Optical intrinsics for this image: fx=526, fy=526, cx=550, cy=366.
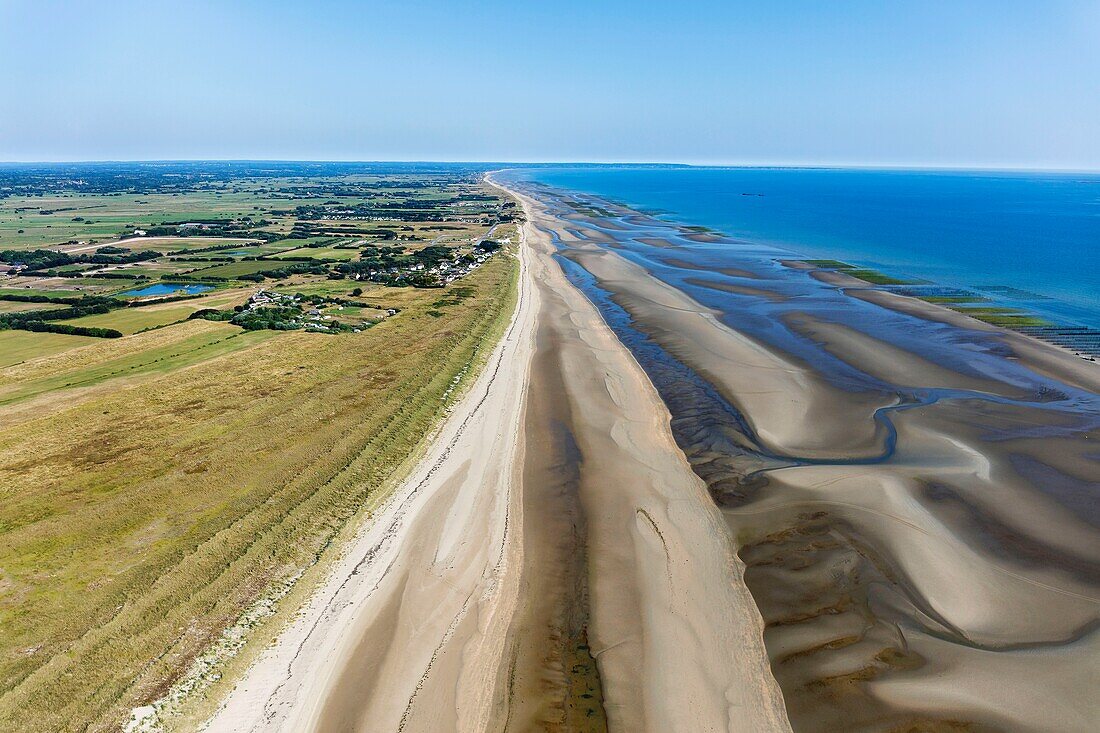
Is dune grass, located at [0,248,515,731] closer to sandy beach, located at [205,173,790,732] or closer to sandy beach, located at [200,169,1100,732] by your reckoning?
sandy beach, located at [200,169,1100,732]

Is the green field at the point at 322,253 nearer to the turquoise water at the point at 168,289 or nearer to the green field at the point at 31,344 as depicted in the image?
the turquoise water at the point at 168,289

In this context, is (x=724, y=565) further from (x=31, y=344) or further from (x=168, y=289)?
(x=168, y=289)

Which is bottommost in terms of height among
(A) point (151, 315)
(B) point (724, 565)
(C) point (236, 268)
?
(B) point (724, 565)

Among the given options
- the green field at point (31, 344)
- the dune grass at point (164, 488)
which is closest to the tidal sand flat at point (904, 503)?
the dune grass at point (164, 488)

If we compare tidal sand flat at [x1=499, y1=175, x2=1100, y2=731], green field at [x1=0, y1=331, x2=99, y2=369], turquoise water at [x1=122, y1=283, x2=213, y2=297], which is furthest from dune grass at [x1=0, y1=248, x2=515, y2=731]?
turquoise water at [x1=122, y1=283, x2=213, y2=297]

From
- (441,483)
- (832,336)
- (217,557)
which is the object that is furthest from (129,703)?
(832,336)

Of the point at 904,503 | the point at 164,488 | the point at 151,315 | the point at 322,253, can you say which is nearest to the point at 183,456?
the point at 164,488

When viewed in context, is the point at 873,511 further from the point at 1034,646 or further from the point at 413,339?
the point at 413,339
